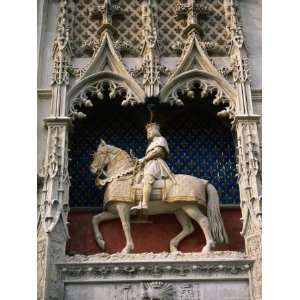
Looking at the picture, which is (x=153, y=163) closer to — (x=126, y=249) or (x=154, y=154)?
(x=154, y=154)

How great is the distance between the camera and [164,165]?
11.3 meters

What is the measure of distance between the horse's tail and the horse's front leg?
132 cm

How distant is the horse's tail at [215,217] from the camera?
10.9 m

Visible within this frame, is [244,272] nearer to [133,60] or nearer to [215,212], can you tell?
[215,212]

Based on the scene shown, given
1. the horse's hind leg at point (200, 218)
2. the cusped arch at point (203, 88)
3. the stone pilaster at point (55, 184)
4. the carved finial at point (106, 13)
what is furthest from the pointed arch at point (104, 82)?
the horse's hind leg at point (200, 218)

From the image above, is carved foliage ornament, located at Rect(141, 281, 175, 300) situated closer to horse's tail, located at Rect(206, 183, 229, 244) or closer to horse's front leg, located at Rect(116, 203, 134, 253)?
horse's front leg, located at Rect(116, 203, 134, 253)

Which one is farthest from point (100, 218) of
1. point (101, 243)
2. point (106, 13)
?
point (106, 13)

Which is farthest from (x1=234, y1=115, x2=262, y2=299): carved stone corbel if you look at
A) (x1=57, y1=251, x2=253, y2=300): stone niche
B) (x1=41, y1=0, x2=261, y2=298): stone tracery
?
(x1=57, y1=251, x2=253, y2=300): stone niche

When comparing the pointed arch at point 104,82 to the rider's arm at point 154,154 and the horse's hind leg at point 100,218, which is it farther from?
the horse's hind leg at point 100,218

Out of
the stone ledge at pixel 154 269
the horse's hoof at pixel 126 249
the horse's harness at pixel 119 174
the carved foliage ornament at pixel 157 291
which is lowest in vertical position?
the carved foliage ornament at pixel 157 291

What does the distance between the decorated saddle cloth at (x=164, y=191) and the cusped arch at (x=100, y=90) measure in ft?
5.43

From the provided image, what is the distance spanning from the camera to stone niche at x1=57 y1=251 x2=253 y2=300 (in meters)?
10.2

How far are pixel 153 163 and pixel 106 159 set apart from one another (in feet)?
2.76

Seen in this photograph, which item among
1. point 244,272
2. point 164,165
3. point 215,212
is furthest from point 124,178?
point 244,272
